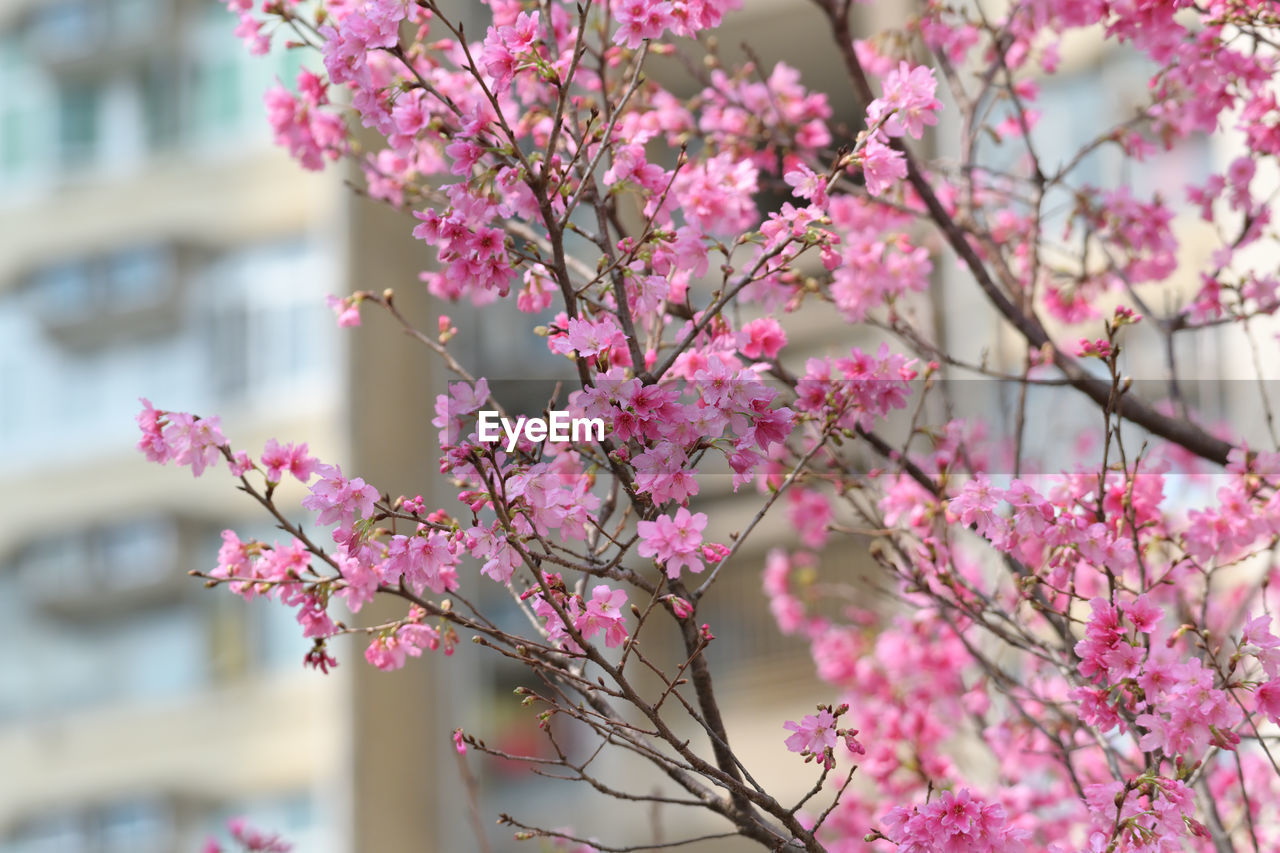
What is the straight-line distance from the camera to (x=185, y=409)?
17.4 meters

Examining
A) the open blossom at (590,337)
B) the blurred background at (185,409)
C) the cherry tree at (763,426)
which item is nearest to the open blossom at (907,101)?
the cherry tree at (763,426)

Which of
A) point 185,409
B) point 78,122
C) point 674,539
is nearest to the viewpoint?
point 674,539

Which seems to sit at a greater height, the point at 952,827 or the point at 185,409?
the point at 185,409

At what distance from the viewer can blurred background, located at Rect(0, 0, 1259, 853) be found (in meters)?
14.0

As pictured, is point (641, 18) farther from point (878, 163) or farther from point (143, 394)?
point (143, 394)

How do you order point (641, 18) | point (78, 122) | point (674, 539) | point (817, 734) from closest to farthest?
1. point (674, 539)
2. point (817, 734)
3. point (641, 18)
4. point (78, 122)

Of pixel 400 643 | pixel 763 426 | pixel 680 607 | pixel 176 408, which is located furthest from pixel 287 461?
pixel 176 408

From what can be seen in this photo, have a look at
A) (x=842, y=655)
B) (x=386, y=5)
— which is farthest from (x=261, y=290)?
(x=386, y=5)

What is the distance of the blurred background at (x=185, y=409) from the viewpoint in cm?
1398

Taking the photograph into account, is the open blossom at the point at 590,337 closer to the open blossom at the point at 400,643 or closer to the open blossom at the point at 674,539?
the open blossom at the point at 674,539

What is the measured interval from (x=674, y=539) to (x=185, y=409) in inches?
611

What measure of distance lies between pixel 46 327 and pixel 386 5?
631 inches

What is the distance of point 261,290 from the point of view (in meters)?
16.9

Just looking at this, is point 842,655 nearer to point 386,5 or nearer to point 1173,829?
point 1173,829
